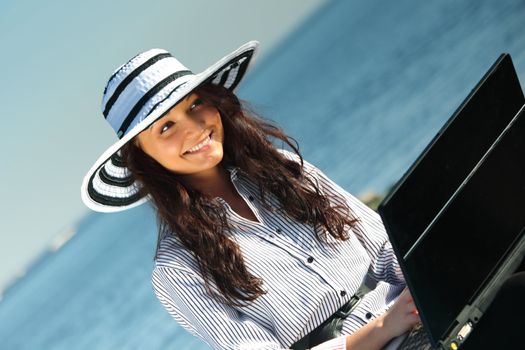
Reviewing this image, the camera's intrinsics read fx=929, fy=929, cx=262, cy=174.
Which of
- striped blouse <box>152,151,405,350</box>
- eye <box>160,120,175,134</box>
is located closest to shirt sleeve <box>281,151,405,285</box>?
striped blouse <box>152,151,405,350</box>

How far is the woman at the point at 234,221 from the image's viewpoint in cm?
229

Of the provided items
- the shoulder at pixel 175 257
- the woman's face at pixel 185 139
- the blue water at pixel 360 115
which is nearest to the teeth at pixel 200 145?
the woman's face at pixel 185 139

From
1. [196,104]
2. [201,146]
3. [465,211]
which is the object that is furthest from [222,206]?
[465,211]

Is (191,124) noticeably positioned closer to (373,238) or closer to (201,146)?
(201,146)

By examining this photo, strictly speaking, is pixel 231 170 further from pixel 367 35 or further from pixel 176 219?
pixel 367 35

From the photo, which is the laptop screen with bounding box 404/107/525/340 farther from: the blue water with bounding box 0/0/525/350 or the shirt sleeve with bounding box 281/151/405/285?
the blue water with bounding box 0/0/525/350

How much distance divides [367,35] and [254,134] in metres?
20.5

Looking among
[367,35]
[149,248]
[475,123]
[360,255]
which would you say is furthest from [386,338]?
[367,35]

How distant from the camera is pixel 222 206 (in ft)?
8.01

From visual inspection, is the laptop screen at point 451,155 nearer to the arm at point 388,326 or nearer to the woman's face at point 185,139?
the arm at point 388,326

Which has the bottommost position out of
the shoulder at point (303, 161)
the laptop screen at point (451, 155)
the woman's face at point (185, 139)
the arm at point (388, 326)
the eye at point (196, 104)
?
the arm at point (388, 326)

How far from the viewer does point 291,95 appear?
23656 millimetres

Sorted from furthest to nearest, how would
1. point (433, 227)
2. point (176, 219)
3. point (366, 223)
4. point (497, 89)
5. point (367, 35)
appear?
point (367, 35), point (366, 223), point (176, 219), point (497, 89), point (433, 227)

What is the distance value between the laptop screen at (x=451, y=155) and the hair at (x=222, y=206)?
2.36 ft
